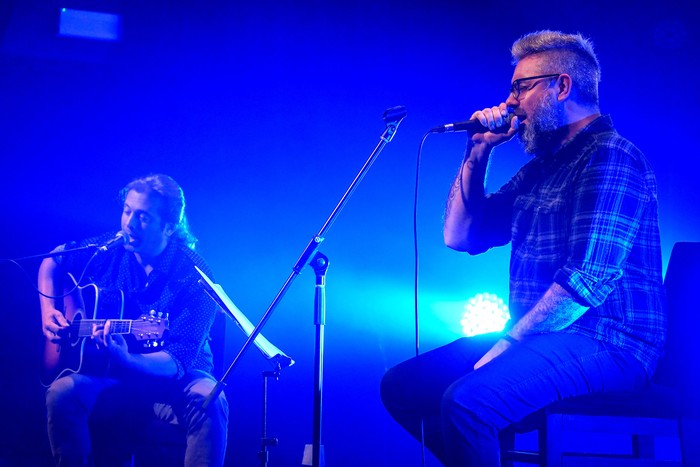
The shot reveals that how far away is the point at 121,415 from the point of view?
2938 mm

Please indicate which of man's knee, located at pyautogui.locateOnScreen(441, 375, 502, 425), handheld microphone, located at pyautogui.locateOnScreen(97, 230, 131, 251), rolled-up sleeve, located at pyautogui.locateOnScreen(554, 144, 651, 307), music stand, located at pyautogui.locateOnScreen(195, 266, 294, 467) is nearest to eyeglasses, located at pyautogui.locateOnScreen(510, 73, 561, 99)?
rolled-up sleeve, located at pyautogui.locateOnScreen(554, 144, 651, 307)

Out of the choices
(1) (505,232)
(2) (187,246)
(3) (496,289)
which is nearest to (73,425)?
(2) (187,246)

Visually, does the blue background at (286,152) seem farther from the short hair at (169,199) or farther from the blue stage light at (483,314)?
the short hair at (169,199)

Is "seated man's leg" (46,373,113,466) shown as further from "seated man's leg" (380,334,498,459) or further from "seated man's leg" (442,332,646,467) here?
"seated man's leg" (442,332,646,467)

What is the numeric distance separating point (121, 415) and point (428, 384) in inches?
60.6

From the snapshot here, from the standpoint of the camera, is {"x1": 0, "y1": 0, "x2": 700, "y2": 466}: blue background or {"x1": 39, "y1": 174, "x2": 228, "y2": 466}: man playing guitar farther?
{"x1": 0, "y1": 0, "x2": 700, "y2": 466}: blue background

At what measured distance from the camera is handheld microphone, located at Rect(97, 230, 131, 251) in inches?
130

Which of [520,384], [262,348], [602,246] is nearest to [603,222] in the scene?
[602,246]

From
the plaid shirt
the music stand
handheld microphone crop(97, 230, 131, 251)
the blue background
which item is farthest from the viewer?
the blue background

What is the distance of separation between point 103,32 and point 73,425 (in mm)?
2351

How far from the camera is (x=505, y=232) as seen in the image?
2.53 meters

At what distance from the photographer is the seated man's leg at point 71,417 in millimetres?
2768

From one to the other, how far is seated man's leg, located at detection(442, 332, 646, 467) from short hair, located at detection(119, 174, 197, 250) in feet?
7.13

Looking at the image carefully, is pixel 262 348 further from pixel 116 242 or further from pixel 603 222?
pixel 603 222
